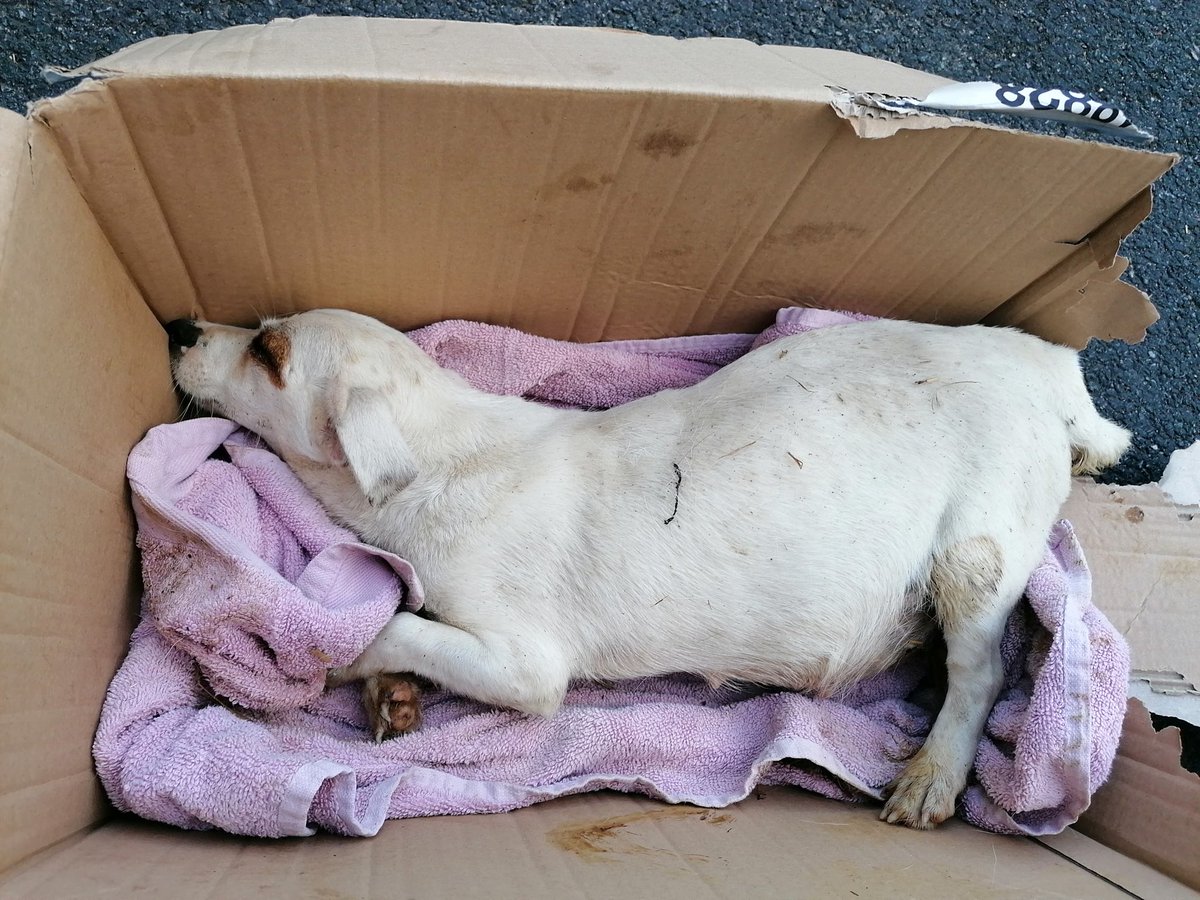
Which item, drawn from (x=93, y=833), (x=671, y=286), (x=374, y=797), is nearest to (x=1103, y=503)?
(x=671, y=286)

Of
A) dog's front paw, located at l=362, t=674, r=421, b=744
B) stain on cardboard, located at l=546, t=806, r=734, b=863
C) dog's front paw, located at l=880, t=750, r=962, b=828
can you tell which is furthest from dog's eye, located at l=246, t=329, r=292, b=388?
dog's front paw, located at l=880, t=750, r=962, b=828

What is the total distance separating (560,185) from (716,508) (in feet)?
2.71

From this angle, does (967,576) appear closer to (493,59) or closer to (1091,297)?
(1091,297)

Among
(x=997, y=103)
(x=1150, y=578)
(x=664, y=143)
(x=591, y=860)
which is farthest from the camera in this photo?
(x=1150, y=578)

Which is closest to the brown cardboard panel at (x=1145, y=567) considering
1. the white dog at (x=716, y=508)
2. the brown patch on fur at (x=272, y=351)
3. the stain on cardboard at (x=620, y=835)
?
Answer: the white dog at (x=716, y=508)

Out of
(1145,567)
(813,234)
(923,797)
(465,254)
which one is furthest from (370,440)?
(1145,567)

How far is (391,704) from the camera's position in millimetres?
2416

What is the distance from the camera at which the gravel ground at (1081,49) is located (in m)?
3.18

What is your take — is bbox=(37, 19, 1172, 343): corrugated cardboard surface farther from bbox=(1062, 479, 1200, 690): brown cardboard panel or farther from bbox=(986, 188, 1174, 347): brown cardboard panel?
bbox=(1062, 479, 1200, 690): brown cardboard panel

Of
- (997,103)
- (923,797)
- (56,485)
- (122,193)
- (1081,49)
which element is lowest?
(923,797)

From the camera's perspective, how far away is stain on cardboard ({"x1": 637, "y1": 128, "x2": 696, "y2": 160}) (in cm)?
211

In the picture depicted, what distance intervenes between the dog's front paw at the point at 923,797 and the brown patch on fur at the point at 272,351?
180 centimetres

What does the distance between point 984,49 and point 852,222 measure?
1.53m

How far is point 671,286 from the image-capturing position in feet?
8.68
